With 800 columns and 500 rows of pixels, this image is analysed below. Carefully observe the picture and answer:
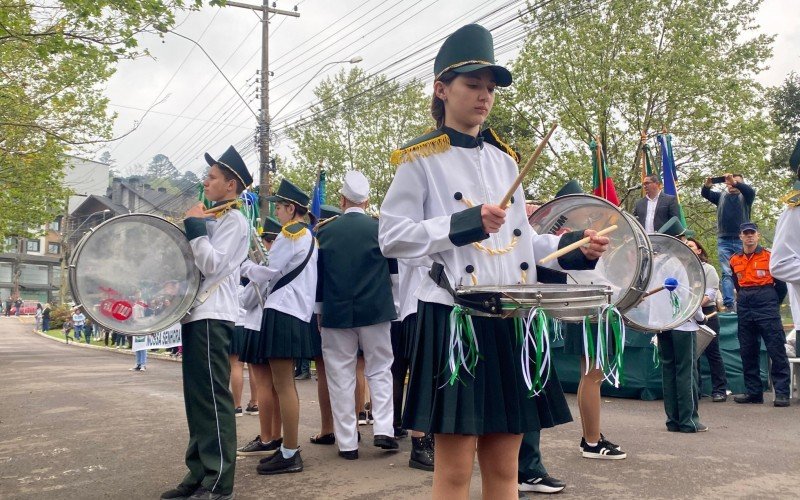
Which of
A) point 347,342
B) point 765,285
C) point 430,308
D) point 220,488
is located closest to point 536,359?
point 430,308

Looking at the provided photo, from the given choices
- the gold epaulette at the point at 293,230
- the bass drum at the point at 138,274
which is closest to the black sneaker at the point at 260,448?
the gold epaulette at the point at 293,230

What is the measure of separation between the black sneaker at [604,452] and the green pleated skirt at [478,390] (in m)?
3.21

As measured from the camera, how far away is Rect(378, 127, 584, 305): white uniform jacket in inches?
105

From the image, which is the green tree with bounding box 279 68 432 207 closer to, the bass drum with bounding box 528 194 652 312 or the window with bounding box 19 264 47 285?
the bass drum with bounding box 528 194 652 312

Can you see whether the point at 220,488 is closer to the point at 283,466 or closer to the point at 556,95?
the point at 283,466

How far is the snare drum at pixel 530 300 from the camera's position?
8.22 feet

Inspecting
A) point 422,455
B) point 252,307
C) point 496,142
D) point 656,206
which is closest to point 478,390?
point 496,142

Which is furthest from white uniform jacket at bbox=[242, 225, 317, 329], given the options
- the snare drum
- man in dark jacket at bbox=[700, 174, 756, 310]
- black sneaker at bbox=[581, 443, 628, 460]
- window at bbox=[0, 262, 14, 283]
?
window at bbox=[0, 262, 14, 283]

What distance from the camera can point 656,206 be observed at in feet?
30.3

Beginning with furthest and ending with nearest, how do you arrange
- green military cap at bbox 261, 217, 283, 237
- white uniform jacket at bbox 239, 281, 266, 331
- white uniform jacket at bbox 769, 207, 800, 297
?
green military cap at bbox 261, 217, 283, 237
white uniform jacket at bbox 239, 281, 266, 331
white uniform jacket at bbox 769, 207, 800, 297

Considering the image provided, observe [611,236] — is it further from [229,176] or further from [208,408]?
[208,408]

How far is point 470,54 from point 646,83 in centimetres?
2266

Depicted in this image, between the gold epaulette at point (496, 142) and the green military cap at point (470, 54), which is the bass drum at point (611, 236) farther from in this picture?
the green military cap at point (470, 54)

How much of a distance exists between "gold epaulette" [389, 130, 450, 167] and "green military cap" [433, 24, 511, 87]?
A: 26cm
